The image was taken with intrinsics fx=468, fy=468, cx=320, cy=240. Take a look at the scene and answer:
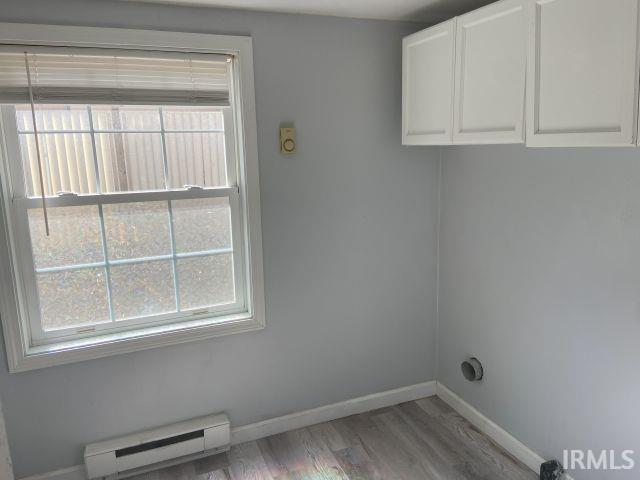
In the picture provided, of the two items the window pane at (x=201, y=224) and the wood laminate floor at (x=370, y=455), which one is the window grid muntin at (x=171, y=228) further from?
the wood laminate floor at (x=370, y=455)

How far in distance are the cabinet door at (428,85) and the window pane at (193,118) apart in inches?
37.9

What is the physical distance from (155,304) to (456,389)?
1.80m

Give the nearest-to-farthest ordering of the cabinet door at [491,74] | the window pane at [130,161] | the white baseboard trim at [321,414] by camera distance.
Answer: the cabinet door at [491,74], the window pane at [130,161], the white baseboard trim at [321,414]

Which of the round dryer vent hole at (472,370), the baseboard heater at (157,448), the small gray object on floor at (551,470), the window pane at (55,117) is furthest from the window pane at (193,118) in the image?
the small gray object on floor at (551,470)

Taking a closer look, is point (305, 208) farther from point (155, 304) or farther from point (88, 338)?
point (88, 338)

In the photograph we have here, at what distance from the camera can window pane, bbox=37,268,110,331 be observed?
7.06 ft

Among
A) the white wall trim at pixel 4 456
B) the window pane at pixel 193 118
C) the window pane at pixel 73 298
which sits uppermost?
the window pane at pixel 193 118

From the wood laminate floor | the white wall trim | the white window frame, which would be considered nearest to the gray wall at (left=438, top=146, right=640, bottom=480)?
the wood laminate floor

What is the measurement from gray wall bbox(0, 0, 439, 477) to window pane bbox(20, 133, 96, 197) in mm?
508

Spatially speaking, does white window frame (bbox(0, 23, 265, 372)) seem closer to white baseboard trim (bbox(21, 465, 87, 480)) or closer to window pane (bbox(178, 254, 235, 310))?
window pane (bbox(178, 254, 235, 310))

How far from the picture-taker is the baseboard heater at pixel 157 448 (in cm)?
220

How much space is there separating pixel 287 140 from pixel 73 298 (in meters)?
1.27

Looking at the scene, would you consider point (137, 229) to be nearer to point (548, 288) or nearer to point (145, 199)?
point (145, 199)

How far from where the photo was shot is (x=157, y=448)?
2.29m
